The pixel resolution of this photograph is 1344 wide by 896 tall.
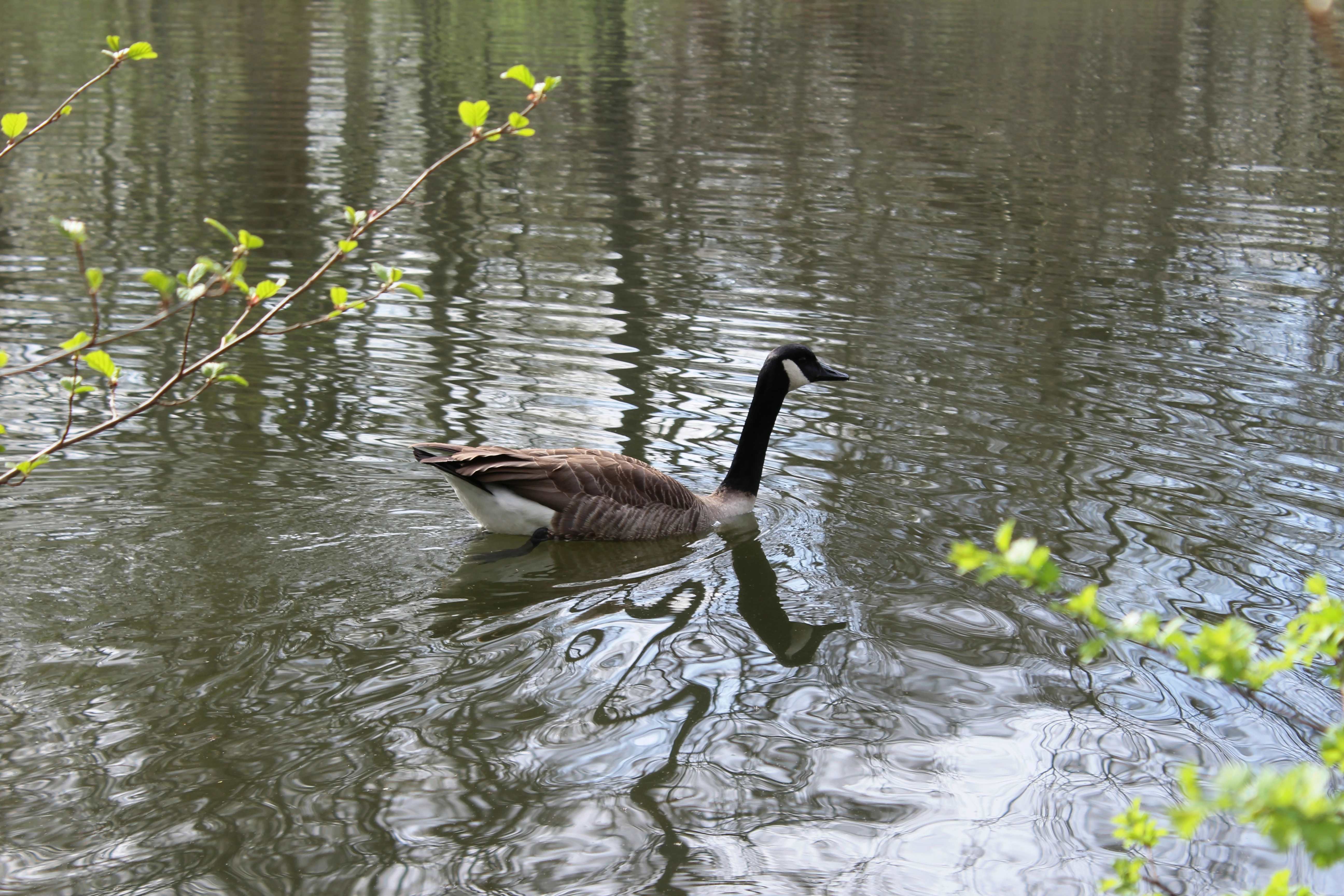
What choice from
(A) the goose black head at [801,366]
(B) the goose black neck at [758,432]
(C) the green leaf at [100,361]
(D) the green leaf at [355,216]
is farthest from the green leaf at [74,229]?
(A) the goose black head at [801,366]

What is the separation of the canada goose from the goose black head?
0.21 meters

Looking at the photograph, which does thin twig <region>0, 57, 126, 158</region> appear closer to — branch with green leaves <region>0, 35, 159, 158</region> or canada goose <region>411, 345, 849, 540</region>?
branch with green leaves <region>0, 35, 159, 158</region>

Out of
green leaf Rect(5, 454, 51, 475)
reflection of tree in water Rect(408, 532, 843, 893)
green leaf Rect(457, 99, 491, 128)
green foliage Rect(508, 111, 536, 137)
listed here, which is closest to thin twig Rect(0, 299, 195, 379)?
green leaf Rect(5, 454, 51, 475)

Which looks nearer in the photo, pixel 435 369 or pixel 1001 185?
pixel 435 369

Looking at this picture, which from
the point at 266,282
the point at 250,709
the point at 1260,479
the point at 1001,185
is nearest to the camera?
the point at 266,282

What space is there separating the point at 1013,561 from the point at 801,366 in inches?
236

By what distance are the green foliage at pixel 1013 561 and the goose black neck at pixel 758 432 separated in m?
5.51

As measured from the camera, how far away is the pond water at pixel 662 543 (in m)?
4.80

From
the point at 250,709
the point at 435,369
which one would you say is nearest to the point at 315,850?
the point at 250,709

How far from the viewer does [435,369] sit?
1044cm

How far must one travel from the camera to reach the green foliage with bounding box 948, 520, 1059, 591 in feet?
8.02

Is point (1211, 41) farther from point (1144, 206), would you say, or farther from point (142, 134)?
point (142, 134)

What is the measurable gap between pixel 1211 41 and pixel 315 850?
36.0m

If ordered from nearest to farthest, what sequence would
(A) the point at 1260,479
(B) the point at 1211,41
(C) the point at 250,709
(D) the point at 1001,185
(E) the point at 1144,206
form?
(C) the point at 250,709
(A) the point at 1260,479
(E) the point at 1144,206
(D) the point at 1001,185
(B) the point at 1211,41
